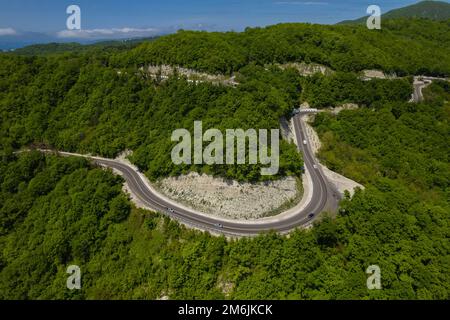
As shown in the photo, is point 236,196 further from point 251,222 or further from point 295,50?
point 295,50

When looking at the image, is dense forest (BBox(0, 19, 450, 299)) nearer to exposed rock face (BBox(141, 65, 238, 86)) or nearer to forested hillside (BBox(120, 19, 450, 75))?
forested hillside (BBox(120, 19, 450, 75))

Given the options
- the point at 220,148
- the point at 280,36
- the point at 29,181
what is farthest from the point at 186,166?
the point at 280,36

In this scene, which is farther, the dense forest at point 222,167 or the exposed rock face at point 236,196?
the exposed rock face at point 236,196

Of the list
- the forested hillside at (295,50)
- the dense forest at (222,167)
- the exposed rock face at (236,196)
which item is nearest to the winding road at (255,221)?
the exposed rock face at (236,196)

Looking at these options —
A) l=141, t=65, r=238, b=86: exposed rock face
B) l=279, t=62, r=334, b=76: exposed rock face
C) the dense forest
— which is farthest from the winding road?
l=279, t=62, r=334, b=76: exposed rock face

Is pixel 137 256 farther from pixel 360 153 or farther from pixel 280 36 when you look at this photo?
pixel 280 36

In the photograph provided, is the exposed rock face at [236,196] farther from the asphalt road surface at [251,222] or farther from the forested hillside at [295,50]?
the forested hillside at [295,50]
